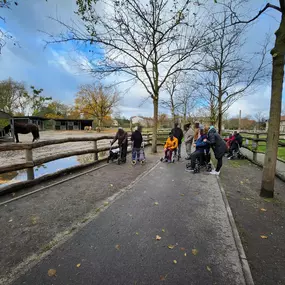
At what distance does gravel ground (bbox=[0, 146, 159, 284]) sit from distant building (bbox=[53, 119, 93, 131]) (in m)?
51.7

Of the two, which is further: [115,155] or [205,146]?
[115,155]

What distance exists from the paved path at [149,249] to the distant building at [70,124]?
5340 centimetres

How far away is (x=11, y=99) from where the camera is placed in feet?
147

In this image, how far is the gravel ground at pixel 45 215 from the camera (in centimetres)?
226

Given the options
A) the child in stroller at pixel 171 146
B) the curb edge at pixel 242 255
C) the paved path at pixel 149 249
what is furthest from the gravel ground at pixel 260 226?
the child in stroller at pixel 171 146

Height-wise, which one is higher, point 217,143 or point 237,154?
point 217,143

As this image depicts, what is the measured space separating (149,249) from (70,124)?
55.9 metres

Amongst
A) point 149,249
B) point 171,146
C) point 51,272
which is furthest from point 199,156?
point 51,272

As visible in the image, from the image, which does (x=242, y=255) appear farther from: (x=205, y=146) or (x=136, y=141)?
(x=136, y=141)

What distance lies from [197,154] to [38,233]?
5261 millimetres

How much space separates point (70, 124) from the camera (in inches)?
2101

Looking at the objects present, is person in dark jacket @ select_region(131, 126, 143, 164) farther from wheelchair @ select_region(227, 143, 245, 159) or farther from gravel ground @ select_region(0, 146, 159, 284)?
wheelchair @ select_region(227, 143, 245, 159)

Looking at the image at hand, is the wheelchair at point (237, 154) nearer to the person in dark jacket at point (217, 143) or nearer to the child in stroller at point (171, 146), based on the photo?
the child in stroller at point (171, 146)

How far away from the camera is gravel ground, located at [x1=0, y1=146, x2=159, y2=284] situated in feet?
7.41
